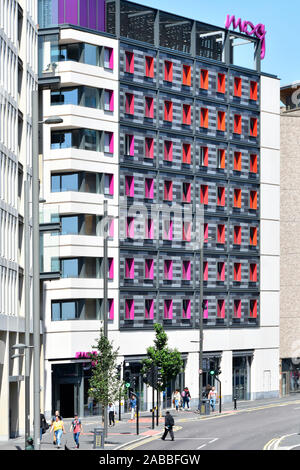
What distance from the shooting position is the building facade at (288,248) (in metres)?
89.9

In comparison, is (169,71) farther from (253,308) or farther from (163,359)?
(163,359)

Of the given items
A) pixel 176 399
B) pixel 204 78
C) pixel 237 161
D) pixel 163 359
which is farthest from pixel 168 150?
pixel 176 399

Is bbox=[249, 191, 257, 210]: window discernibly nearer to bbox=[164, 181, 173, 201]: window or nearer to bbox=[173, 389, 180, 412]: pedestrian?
bbox=[164, 181, 173, 201]: window

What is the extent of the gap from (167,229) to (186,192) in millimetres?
3840

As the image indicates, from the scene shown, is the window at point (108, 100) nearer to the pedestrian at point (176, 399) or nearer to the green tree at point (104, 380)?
the pedestrian at point (176, 399)

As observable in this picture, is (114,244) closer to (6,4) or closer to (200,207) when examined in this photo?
(200,207)

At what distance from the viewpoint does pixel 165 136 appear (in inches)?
3137

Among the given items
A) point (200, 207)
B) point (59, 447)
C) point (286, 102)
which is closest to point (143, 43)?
point (200, 207)

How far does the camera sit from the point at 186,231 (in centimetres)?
8138

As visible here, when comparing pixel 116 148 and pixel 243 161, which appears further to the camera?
pixel 243 161

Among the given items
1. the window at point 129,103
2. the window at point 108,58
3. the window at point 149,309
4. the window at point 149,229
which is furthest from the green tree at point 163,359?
the window at point 108,58

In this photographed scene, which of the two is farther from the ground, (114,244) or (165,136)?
(165,136)

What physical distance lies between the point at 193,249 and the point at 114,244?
846 centimetres

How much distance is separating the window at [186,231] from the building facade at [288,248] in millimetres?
11473
